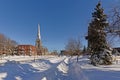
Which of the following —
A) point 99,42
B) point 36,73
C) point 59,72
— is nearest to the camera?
point 36,73

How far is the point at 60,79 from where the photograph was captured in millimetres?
15562

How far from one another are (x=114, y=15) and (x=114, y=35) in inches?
64.6

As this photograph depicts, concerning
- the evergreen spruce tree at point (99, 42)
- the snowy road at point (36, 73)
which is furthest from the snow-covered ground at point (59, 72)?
the evergreen spruce tree at point (99, 42)

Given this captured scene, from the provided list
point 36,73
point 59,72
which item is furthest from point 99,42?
point 36,73

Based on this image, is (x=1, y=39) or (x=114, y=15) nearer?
(x=114, y=15)

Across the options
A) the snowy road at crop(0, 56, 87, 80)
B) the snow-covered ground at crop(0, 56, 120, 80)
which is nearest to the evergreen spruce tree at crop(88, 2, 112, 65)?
the snow-covered ground at crop(0, 56, 120, 80)

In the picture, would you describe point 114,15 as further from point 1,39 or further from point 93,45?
point 1,39

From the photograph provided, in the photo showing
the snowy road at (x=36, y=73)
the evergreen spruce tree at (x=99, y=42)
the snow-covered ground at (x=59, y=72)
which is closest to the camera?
the snow-covered ground at (x=59, y=72)

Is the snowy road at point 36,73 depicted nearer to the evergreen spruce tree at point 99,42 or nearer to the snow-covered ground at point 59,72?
the snow-covered ground at point 59,72

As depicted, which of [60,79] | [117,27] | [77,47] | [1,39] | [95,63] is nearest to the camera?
[60,79]

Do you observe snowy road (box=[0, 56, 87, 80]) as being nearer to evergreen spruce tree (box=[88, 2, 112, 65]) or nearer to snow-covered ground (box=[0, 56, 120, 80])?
snow-covered ground (box=[0, 56, 120, 80])

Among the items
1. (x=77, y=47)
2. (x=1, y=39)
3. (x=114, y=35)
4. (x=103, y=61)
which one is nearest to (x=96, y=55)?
(x=103, y=61)

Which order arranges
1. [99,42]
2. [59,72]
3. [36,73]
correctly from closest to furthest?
[36,73] < [59,72] < [99,42]

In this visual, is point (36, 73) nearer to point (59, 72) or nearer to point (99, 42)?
point (59, 72)
